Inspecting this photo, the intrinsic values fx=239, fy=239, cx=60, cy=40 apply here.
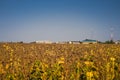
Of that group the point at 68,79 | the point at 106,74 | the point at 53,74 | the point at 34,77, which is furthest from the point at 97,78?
the point at 34,77

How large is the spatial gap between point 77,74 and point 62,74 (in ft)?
1.75

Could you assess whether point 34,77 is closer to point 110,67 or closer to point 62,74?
point 62,74

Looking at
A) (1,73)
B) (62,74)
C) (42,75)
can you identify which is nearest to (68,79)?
(62,74)

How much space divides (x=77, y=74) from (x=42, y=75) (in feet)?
4.09

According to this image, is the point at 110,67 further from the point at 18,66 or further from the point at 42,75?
the point at 18,66

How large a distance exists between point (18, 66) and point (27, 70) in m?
→ 0.77

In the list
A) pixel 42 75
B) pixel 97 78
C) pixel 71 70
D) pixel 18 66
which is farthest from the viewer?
pixel 18 66

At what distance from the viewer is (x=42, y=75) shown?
8.09m

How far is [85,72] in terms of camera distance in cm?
823

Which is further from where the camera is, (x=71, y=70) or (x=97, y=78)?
(x=71, y=70)

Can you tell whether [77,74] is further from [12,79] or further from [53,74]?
[12,79]

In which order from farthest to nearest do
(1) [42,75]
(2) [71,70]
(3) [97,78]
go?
(2) [71,70] → (3) [97,78] → (1) [42,75]

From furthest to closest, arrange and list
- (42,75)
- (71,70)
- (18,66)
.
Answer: (18,66) < (71,70) < (42,75)

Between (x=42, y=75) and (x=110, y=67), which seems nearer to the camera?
(x=42, y=75)
